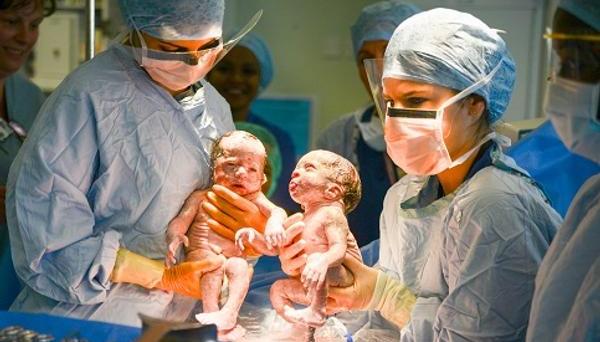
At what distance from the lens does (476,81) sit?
2381mm

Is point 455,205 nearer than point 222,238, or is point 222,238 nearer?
point 455,205

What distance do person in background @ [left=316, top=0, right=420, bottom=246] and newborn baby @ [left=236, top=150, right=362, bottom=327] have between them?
0.26m

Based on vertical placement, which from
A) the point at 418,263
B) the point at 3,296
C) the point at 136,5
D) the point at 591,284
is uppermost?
the point at 136,5

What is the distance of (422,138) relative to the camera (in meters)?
2.40

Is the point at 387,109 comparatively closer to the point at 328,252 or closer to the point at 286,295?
the point at 328,252

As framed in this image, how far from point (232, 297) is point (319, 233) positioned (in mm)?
302

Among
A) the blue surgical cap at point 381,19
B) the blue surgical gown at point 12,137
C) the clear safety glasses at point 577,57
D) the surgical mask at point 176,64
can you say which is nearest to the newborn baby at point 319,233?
the surgical mask at point 176,64

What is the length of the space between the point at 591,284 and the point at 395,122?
0.67 meters

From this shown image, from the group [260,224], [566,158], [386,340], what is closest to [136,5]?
[260,224]

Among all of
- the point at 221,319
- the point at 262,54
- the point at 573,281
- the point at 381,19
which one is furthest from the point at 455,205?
the point at 262,54

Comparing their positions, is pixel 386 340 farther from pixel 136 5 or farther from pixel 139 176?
pixel 136 5

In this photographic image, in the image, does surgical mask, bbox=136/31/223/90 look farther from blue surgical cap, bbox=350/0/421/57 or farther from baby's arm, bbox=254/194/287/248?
blue surgical cap, bbox=350/0/421/57

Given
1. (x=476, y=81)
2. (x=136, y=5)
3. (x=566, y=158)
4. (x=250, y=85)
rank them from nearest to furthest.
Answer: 1. (x=476, y=81)
2. (x=136, y=5)
3. (x=566, y=158)
4. (x=250, y=85)

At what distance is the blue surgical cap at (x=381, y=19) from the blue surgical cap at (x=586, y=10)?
1393 millimetres
